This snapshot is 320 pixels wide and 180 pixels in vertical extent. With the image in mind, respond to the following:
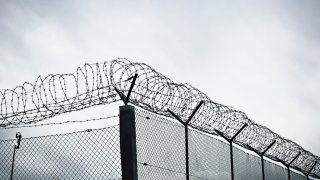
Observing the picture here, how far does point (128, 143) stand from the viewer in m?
4.64

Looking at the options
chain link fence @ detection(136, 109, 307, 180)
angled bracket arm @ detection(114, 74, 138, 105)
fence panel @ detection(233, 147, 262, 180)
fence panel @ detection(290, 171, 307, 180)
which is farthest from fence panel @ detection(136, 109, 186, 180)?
fence panel @ detection(290, 171, 307, 180)

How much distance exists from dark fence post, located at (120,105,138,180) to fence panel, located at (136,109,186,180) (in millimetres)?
232

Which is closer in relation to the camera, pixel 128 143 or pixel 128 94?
pixel 128 143

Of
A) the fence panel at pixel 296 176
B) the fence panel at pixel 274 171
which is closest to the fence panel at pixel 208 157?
the fence panel at pixel 274 171

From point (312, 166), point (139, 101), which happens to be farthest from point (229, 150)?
point (312, 166)

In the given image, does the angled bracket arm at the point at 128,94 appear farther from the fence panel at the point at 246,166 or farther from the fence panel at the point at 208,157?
the fence panel at the point at 246,166

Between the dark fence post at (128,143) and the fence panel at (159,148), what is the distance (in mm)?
232

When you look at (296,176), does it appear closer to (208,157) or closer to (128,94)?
(208,157)

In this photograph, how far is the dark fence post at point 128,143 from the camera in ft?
14.9

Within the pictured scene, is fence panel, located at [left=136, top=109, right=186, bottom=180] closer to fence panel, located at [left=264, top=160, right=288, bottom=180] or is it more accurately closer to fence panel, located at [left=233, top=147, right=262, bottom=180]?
fence panel, located at [left=233, top=147, right=262, bottom=180]

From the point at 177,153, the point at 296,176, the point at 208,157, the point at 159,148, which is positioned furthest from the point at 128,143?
the point at 296,176

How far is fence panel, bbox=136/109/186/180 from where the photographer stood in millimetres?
5031

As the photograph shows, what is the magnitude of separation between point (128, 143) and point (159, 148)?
1.01 metres

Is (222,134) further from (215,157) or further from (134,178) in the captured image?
(134,178)
